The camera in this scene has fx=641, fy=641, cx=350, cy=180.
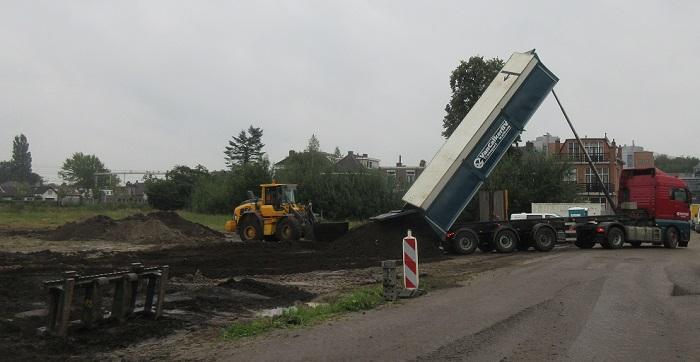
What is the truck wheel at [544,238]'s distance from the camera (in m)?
→ 25.3

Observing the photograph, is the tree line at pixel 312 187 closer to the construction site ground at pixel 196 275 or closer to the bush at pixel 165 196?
the bush at pixel 165 196

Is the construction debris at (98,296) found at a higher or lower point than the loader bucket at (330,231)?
lower

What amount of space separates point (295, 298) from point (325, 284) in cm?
250

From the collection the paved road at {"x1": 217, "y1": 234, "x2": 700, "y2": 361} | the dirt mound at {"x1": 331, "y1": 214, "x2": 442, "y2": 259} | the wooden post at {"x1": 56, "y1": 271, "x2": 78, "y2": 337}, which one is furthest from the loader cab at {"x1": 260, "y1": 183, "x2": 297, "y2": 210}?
the wooden post at {"x1": 56, "y1": 271, "x2": 78, "y2": 337}

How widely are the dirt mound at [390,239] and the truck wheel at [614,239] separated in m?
8.36

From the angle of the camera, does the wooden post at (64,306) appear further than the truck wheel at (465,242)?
No

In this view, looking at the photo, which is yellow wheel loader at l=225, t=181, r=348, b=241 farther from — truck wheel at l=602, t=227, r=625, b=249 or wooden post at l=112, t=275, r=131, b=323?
wooden post at l=112, t=275, r=131, b=323

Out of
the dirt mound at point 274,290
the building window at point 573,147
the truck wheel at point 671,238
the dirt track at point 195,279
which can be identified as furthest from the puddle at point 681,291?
the building window at point 573,147

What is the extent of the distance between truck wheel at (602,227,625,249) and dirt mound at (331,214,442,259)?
836 cm

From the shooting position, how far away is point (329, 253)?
22.3m

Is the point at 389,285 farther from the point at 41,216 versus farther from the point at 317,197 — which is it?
the point at 41,216

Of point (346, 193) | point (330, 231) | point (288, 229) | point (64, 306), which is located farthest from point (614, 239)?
point (346, 193)

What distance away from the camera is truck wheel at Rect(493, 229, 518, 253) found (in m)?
24.9

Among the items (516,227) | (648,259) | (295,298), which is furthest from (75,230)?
(648,259)
